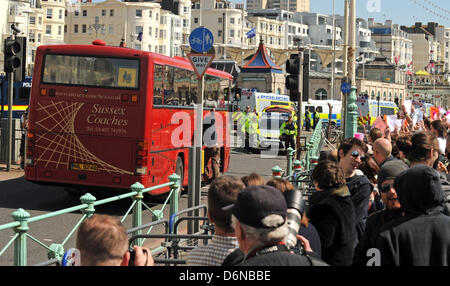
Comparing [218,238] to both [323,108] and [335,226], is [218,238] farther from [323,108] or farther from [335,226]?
[323,108]

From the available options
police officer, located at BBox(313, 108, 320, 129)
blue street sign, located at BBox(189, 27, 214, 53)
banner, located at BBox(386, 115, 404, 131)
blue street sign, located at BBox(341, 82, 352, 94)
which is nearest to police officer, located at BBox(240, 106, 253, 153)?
blue street sign, located at BBox(341, 82, 352, 94)

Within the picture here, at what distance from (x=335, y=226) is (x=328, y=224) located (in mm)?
54

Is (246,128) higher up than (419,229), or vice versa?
(246,128)

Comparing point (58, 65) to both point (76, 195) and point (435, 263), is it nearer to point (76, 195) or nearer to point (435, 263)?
point (76, 195)

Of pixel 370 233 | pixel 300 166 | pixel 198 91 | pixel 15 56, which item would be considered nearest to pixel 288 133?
pixel 15 56

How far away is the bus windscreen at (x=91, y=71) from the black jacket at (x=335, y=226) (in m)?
9.22

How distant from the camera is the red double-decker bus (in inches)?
580

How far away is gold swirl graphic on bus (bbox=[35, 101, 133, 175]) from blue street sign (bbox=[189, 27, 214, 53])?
3739mm

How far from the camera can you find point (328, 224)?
19.3 feet

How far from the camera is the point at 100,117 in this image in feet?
48.6

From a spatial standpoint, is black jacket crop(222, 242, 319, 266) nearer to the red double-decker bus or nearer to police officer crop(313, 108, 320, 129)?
the red double-decker bus

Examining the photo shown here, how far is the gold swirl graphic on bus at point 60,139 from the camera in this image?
588 inches
